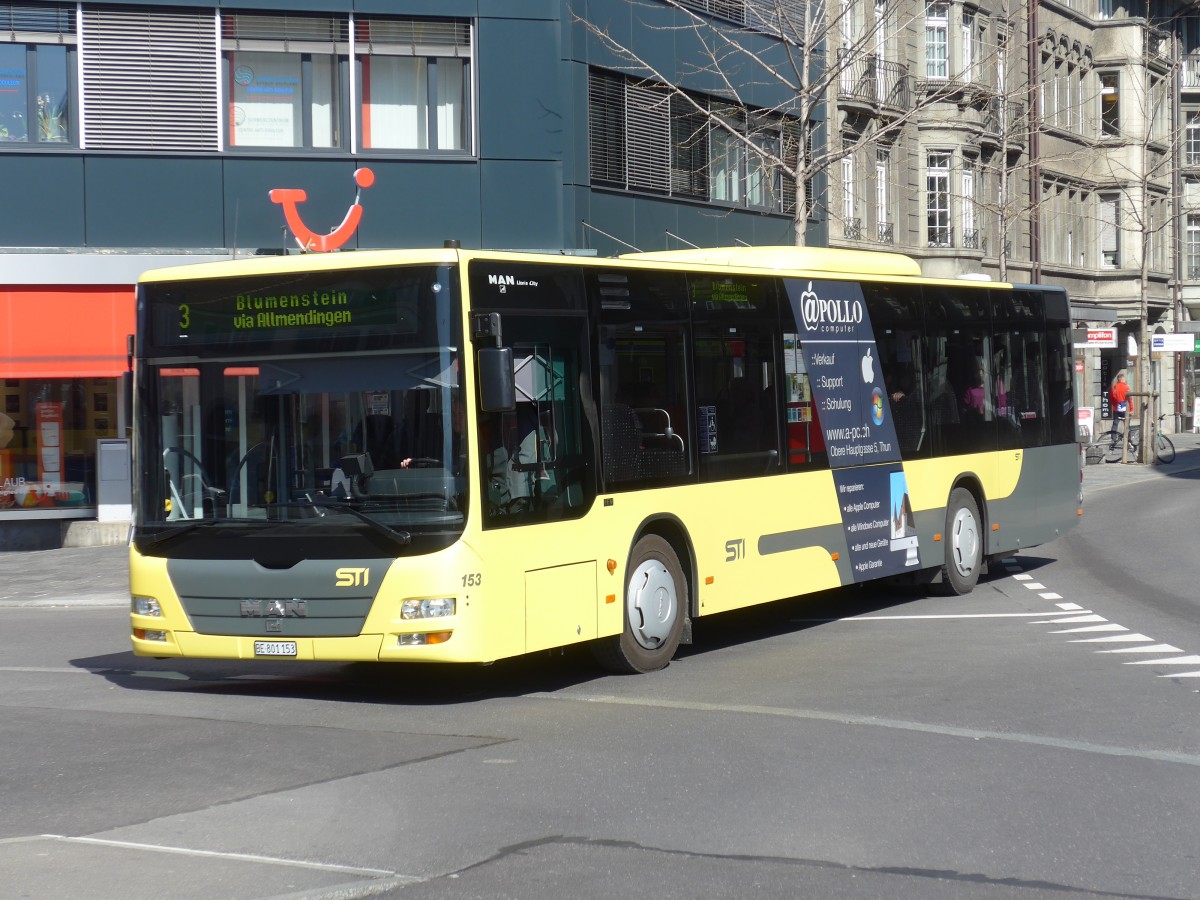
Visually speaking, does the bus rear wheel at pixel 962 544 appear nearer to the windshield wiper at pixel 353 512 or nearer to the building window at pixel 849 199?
the windshield wiper at pixel 353 512

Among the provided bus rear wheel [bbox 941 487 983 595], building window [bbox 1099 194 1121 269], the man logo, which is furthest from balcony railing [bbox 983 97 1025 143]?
the man logo

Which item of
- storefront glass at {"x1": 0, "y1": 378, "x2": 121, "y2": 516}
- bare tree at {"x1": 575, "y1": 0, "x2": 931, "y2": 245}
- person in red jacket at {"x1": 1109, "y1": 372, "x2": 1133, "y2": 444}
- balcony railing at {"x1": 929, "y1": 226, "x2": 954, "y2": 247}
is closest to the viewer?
storefront glass at {"x1": 0, "y1": 378, "x2": 121, "y2": 516}

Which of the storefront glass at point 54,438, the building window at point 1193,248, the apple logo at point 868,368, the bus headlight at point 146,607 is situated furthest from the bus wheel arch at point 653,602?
the building window at point 1193,248

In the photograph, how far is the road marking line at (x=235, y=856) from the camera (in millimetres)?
6113

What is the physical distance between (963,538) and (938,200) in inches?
1012

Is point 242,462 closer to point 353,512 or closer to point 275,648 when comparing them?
point 353,512

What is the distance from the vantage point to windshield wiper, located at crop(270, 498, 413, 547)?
971 cm

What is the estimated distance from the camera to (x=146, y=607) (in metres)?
10.5

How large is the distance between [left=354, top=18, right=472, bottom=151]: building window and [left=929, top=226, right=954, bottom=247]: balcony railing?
18520 mm

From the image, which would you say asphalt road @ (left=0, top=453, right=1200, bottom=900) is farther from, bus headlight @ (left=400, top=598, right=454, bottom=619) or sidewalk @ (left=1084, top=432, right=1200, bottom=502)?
sidewalk @ (left=1084, top=432, right=1200, bottom=502)

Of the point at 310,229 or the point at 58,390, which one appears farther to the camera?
the point at 310,229

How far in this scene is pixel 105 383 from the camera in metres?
22.9

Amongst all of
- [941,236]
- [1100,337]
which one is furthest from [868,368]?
[941,236]

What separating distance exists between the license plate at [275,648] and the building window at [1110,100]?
46117 millimetres
